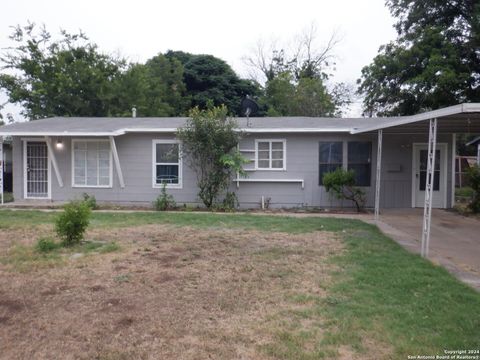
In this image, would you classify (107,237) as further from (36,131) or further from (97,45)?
(97,45)

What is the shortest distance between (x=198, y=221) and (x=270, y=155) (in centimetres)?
389

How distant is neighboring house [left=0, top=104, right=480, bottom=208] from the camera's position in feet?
40.0

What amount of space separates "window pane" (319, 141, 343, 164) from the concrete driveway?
213 cm

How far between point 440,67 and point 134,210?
1529 centimetres

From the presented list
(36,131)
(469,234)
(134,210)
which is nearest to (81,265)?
(134,210)

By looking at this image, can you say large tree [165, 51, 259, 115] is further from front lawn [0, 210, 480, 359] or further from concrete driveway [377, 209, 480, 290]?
front lawn [0, 210, 480, 359]

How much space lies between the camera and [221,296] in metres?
4.37

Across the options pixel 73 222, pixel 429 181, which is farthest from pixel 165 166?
pixel 429 181

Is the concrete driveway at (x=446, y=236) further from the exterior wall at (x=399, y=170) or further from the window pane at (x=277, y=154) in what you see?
the window pane at (x=277, y=154)

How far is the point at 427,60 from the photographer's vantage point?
765 inches

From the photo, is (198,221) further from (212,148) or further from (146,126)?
(146,126)

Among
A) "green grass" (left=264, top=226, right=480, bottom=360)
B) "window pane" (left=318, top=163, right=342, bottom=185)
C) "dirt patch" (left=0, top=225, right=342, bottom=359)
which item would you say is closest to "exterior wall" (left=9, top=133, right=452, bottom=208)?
"window pane" (left=318, top=163, right=342, bottom=185)

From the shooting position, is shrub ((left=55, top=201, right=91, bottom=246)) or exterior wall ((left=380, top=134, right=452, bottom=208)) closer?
shrub ((left=55, top=201, right=91, bottom=246))

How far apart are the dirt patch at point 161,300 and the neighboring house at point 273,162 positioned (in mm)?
5518
